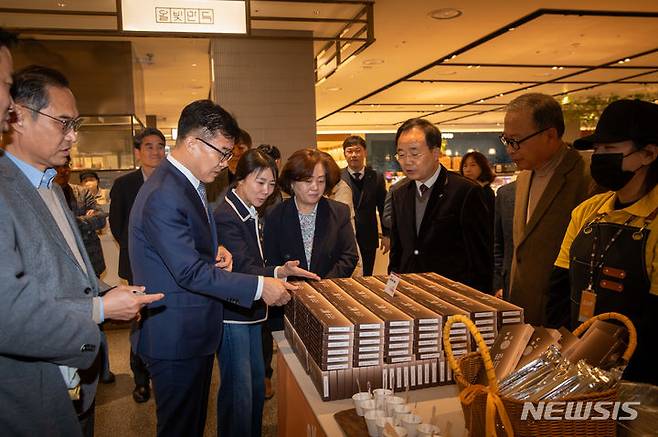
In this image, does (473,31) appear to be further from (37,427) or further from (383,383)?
(37,427)

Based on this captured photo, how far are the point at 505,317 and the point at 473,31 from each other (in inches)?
243

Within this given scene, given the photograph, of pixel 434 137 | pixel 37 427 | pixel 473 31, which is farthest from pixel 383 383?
pixel 473 31

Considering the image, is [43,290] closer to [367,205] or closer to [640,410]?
[640,410]

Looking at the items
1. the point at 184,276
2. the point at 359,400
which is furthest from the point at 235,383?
the point at 359,400

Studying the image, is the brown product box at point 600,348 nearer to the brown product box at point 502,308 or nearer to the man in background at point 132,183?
the brown product box at point 502,308

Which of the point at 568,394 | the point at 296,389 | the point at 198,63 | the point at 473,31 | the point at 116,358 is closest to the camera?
the point at 568,394

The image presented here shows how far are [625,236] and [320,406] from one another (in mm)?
1102

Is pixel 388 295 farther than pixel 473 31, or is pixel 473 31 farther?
pixel 473 31

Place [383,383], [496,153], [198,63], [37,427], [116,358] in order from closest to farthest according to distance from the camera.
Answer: [37,427] → [383,383] → [116,358] → [198,63] → [496,153]

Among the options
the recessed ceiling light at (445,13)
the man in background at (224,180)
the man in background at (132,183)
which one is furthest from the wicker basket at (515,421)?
the recessed ceiling light at (445,13)

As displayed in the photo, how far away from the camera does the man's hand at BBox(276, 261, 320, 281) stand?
215 cm

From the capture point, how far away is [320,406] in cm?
142

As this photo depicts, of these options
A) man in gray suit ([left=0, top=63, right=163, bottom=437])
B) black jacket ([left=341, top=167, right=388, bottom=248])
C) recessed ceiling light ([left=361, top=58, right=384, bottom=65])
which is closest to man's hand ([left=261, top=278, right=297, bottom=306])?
man in gray suit ([left=0, top=63, right=163, bottom=437])

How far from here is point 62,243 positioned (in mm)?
1460
